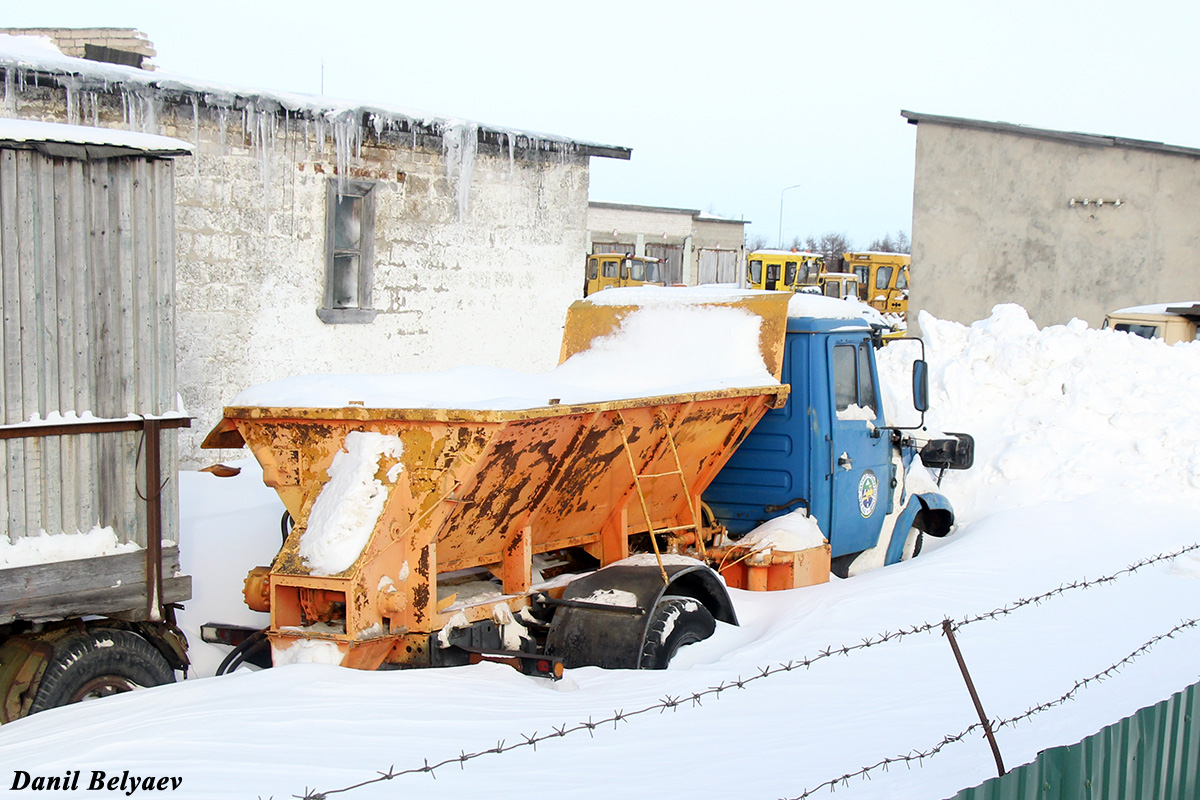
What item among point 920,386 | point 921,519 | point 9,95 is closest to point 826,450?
point 920,386

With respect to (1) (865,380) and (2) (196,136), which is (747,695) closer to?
(1) (865,380)

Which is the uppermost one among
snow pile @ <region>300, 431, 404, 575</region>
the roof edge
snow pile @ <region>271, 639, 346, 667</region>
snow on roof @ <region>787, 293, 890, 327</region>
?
the roof edge

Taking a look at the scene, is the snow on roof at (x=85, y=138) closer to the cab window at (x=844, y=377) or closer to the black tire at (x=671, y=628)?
the black tire at (x=671, y=628)

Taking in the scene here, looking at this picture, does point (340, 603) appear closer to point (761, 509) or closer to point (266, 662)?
point (266, 662)

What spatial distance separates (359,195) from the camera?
12.9 m

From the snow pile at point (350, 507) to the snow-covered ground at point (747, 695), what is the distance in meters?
0.53

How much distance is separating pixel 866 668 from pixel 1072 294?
61.0ft

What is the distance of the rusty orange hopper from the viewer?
203 inches

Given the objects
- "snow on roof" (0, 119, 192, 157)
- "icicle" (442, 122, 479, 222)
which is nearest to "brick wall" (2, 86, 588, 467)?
"icicle" (442, 122, 479, 222)

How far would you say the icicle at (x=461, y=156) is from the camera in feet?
44.3

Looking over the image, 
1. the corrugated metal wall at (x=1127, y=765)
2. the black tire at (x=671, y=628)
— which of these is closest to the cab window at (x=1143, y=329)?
the black tire at (x=671, y=628)

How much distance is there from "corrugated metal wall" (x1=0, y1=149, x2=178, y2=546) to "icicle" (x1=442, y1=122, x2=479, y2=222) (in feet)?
26.7

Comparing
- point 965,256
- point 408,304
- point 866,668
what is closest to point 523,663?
point 866,668

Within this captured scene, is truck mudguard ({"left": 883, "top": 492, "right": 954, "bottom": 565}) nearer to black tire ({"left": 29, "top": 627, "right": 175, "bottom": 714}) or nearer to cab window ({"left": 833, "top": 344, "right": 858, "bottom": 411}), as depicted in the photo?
cab window ({"left": 833, "top": 344, "right": 858, "bottom": 411})
